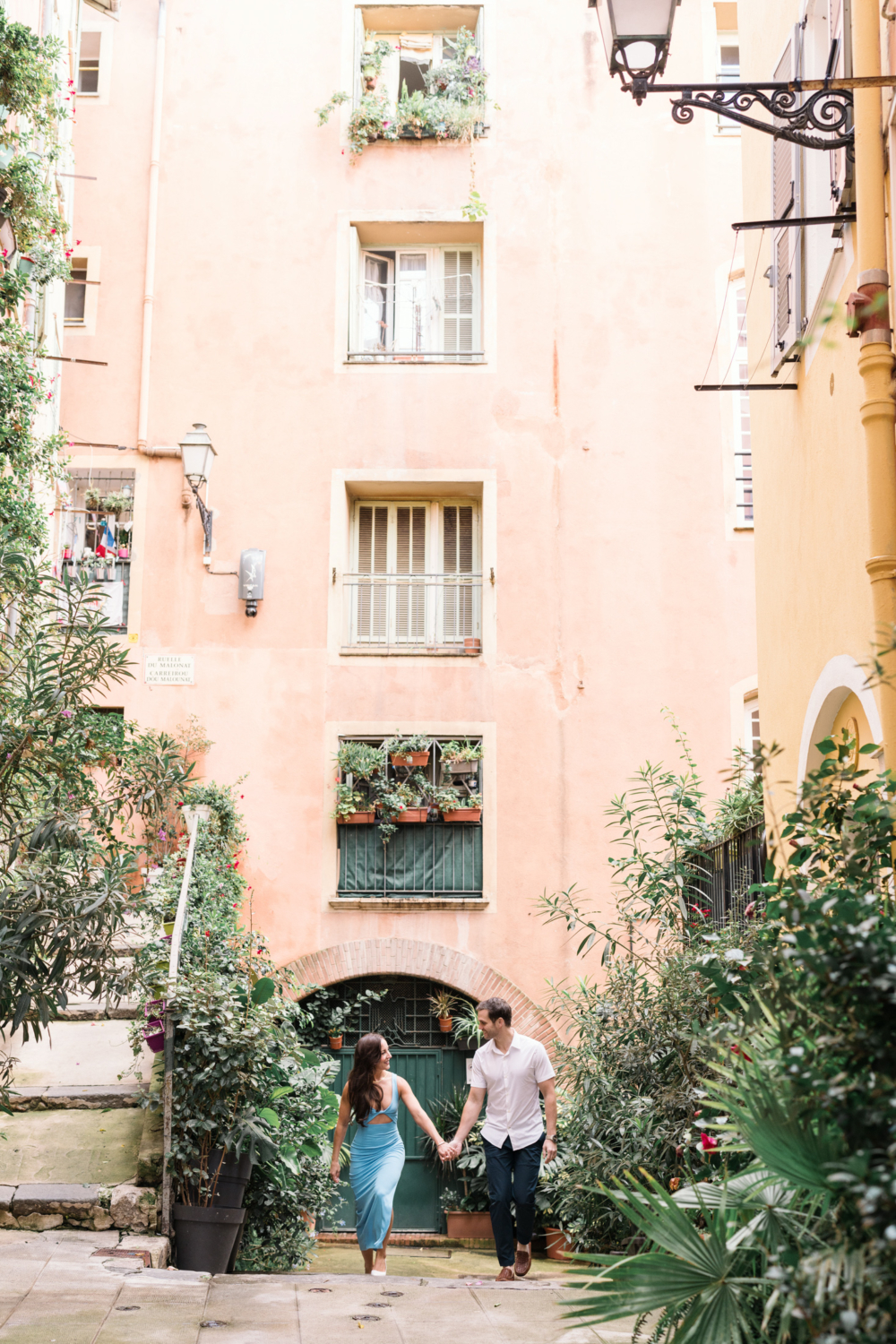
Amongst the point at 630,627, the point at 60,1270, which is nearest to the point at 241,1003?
the point at 60,1270

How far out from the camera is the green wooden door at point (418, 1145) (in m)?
12.9

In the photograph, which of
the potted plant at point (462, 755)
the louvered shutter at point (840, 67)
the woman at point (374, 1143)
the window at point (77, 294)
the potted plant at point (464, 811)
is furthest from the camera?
the window at point (77, 294)

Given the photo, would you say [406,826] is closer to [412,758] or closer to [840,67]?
[412,758]

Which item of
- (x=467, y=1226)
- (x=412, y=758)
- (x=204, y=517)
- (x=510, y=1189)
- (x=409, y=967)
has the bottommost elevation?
(x=467, y=1226)

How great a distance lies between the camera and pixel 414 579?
14586 millimetres

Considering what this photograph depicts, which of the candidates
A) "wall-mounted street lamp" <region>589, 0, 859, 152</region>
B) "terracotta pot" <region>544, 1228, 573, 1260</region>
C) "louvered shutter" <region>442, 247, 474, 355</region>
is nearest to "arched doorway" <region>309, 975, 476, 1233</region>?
"terracotta pot" <region>544, 1228, 573, 1260</region>

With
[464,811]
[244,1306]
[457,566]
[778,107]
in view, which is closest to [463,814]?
[464,811]

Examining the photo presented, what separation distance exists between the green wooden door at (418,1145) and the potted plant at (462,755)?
2800 mm

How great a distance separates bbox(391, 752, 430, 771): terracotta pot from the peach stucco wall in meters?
0.37

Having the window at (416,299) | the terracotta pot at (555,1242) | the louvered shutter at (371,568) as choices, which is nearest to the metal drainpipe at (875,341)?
the terracotta pot at (555,1242)

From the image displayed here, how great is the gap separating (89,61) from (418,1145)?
1257 cm

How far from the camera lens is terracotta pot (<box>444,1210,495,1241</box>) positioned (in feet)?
40.0

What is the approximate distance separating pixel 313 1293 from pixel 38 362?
27.2ft

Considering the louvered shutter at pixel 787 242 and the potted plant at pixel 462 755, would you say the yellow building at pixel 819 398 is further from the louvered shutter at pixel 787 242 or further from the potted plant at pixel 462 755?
the potted plant at pixel 462 755
